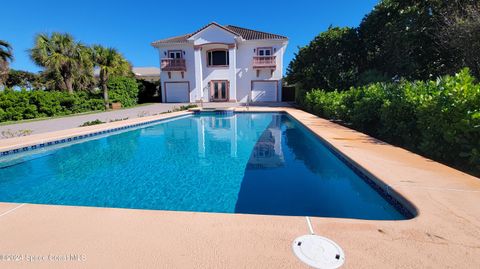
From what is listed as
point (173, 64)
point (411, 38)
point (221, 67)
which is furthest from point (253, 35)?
point (411, 38)

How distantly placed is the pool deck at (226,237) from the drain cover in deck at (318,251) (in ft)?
0.18

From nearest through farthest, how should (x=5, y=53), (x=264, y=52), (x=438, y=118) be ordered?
(x=438, y=118) < (x=5, y=53) < (x=264, y=52)

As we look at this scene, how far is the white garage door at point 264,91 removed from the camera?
25.7 m

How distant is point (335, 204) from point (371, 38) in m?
19.6

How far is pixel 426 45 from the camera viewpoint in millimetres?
16562

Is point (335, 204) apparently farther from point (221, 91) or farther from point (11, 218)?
point (221, 91)

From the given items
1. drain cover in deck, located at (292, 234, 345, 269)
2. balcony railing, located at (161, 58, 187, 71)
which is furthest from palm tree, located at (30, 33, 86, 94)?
drain cover in deck, located at (292, 234, 345, 269)

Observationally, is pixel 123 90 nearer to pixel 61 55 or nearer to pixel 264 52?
pixel 61 55

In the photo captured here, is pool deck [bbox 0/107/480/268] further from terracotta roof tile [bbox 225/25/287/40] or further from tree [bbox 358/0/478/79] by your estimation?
terracotta roof tile [bbox 225/25/287/40]

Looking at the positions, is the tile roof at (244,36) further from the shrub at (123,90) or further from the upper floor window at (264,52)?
the shrub at (123,90)

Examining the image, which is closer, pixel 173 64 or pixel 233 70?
pixel 233 70

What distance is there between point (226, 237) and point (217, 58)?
1005 inches

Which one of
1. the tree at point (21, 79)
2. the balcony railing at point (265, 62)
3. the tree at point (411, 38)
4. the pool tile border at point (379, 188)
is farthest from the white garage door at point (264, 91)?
the tree at point (21, 79)

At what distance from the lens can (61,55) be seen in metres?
17.0
